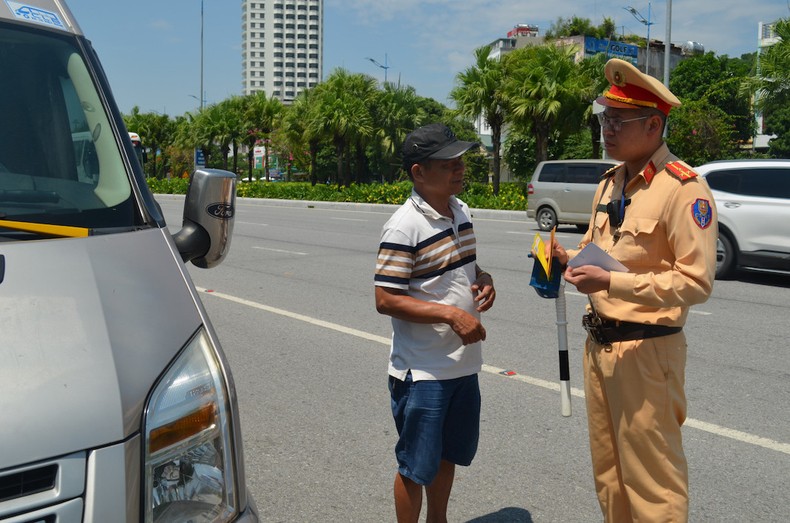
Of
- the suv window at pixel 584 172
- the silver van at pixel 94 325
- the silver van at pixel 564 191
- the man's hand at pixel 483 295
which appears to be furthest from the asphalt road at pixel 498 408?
the suv window at pixel 584 172

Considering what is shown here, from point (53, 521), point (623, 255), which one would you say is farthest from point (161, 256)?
point (623, 255)

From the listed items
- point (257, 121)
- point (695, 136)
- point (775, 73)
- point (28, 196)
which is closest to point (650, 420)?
point (28, 196)

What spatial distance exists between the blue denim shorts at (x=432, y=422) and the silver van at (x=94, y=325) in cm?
93

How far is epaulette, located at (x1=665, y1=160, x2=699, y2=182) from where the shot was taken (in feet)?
8.95

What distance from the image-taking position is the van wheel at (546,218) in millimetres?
20469

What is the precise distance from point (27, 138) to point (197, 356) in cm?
112

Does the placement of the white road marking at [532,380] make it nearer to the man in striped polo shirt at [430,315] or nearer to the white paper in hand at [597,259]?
the man in striped polo shirt at [430,315]

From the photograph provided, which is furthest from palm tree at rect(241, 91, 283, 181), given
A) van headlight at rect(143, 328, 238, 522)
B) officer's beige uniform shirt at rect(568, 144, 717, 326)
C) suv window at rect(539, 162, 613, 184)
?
van headlight at rect(143, 328, 238, 522)

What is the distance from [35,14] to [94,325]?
154 cm

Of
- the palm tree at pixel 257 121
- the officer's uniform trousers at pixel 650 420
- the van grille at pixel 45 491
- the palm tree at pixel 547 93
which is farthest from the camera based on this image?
the palm tree at pixel 257 121

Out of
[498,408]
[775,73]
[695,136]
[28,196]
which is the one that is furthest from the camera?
[695,136]

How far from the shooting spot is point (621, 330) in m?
2.85

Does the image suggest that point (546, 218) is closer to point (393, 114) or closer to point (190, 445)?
point (190, 445)

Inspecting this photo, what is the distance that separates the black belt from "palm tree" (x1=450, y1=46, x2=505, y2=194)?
30.0m
